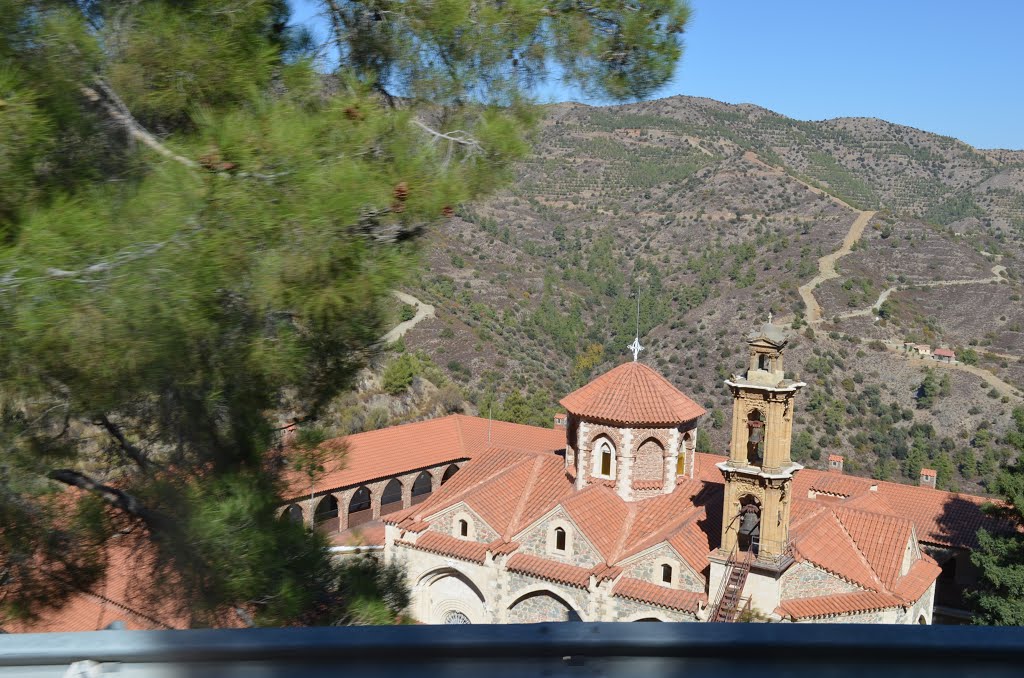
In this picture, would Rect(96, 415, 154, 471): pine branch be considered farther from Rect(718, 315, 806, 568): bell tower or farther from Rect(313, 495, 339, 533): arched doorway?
Rect(313, 495, 339, 533): arched doorway

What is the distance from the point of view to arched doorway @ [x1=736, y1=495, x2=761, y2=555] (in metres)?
11.2

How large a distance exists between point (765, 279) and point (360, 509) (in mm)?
27675

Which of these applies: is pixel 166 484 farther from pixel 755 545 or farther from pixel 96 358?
pixel 755 545

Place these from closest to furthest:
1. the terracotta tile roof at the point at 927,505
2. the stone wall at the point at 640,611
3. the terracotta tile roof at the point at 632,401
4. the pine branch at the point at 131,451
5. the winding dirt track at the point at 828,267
A: the pine branch at the point at 131,451 → the stone wall at the point at 640,611 → the terracotta tile roof at the point at 632,401 → the terracotta tile roof at the point at 927,505 → the winding dirt track at the point at 828,267

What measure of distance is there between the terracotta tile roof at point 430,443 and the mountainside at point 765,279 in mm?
2375

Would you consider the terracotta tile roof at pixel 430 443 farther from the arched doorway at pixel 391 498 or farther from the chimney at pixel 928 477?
the chimney at pixel 928 477

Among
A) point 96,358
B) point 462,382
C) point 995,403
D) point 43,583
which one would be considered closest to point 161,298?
point 96,358

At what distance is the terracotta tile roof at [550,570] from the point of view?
11812 millimetres

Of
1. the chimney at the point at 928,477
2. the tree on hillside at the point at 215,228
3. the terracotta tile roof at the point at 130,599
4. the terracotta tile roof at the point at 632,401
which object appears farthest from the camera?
the chimney at the point at 928,477

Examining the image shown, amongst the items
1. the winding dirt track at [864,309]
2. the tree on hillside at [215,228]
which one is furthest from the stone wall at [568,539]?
the winding dirt track at [864,309]

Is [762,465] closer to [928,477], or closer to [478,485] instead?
[478,485]

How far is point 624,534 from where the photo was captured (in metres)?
12.4

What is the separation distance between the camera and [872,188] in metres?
63.7

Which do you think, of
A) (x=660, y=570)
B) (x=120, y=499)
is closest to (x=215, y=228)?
(x=120, y=499)
